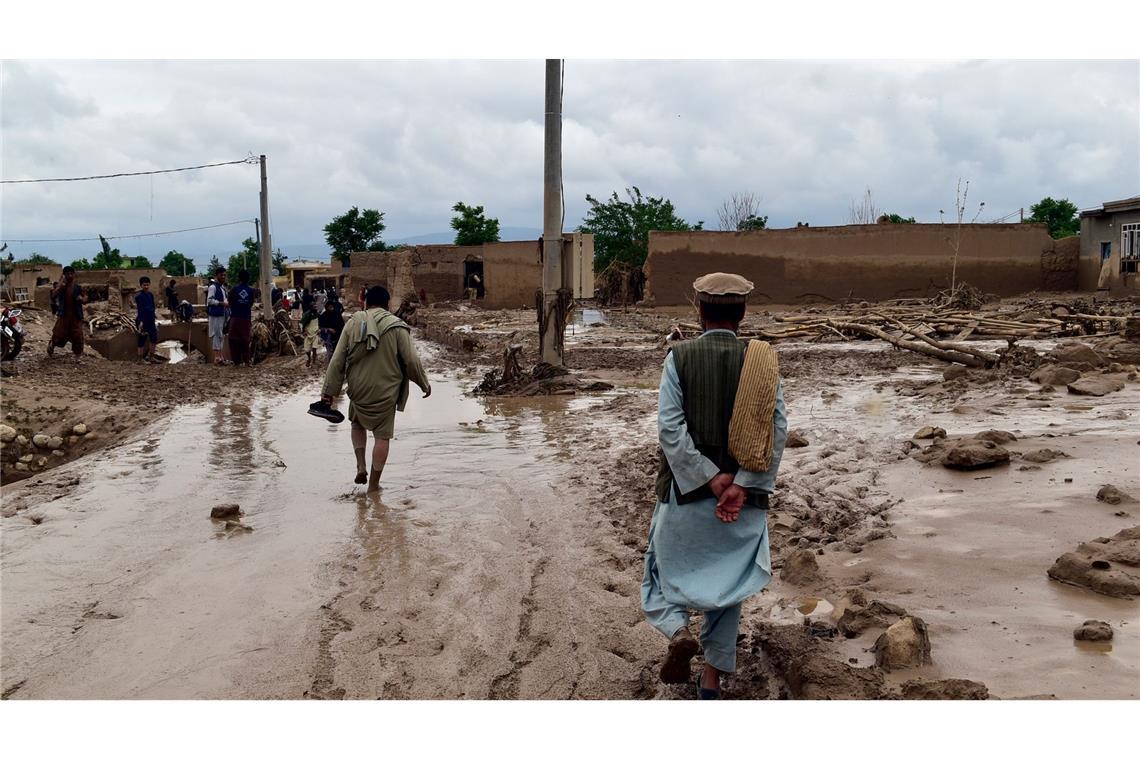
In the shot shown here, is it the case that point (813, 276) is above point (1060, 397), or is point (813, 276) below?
above

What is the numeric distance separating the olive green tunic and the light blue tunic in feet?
12.6

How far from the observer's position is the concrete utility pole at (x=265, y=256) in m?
25.8

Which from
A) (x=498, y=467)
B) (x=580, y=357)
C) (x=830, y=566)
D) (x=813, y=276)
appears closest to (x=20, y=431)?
(x=498, y=467)

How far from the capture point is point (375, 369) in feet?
22.7

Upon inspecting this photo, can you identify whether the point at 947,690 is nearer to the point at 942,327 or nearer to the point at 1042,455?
the point at 1042,455

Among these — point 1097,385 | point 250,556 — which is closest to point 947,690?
point 250,556

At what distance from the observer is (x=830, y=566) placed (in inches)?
186

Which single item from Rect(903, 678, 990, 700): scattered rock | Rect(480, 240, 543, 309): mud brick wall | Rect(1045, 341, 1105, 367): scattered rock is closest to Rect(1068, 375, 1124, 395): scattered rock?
Rect(1045, 341, 1105, 367): scattered rock

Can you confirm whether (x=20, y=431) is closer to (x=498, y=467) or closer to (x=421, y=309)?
(x=498, y=467)

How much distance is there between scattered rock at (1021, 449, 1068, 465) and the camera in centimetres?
596

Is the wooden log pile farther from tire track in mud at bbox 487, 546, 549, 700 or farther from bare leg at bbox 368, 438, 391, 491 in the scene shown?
tire track in mud at bbox 487, 546, 549, 700

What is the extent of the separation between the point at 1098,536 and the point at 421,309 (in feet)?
105

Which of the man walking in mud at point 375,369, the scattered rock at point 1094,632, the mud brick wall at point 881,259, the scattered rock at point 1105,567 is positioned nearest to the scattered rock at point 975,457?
the scattered rock at point 1105,567

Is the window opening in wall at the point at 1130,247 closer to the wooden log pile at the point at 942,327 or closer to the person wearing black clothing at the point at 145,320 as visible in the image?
the wooden log pile at the point at 942,327
